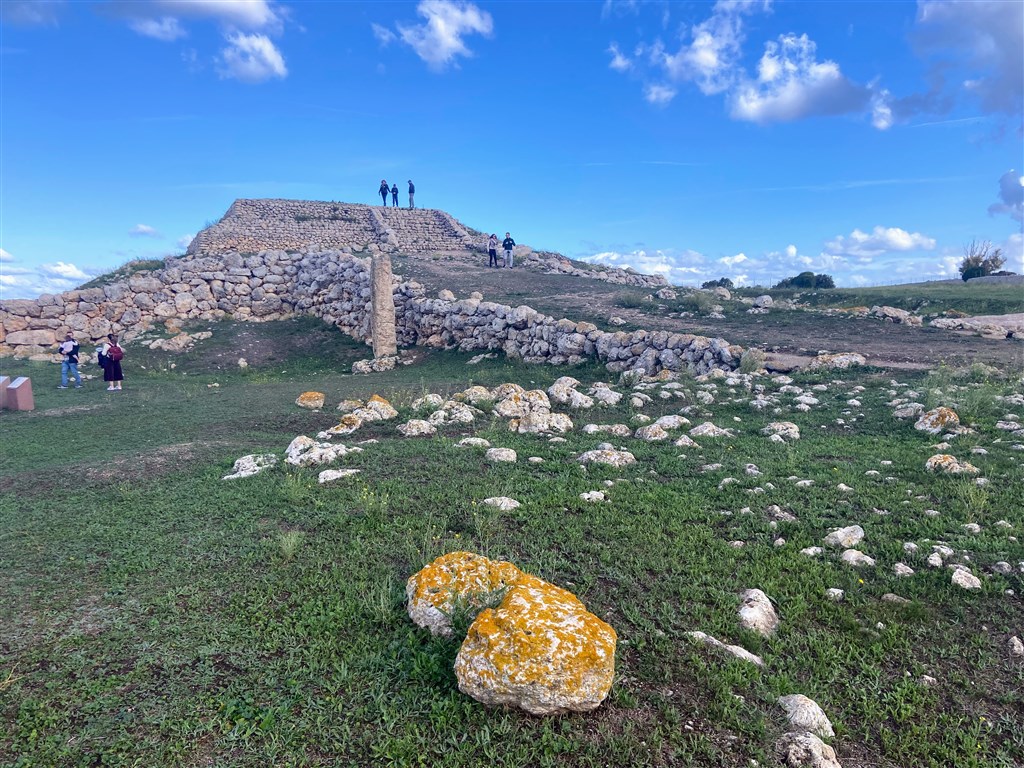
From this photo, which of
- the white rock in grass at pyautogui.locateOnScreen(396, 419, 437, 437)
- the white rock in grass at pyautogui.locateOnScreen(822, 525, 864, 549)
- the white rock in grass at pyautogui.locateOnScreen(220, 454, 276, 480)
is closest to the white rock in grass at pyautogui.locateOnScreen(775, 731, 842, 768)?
the white rock in grass at pyautogui.locateOnScreen(822, 525, 864, 549)

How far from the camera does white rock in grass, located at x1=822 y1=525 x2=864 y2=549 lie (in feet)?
15.8

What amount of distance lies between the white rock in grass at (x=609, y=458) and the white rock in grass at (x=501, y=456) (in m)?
0.81

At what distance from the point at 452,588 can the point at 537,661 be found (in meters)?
1.00

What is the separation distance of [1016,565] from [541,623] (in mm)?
3678

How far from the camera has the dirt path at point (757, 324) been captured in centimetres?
1230

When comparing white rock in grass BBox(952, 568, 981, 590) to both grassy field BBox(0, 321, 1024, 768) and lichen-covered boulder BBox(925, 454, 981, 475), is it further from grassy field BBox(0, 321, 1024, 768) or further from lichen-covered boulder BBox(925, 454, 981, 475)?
lichen-covered boulder BBox(925, 454, 981, 475)

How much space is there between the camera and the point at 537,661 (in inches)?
119

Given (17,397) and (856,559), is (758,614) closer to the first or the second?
(856,559)

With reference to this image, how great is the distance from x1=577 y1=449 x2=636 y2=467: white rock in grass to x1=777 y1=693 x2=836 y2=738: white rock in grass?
12.9ft

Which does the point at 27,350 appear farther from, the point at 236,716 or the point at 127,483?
the point at 236,716

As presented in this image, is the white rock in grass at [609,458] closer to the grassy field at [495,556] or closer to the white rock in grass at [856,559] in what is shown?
the grassy field at [495,556]

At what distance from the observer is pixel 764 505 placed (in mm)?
5676

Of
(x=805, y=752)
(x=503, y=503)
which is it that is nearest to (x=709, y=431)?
(x=503, y=503)

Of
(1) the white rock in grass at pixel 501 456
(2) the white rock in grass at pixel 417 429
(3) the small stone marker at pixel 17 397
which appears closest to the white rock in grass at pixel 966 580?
(1) the white rock in grass at pixel 501 456
